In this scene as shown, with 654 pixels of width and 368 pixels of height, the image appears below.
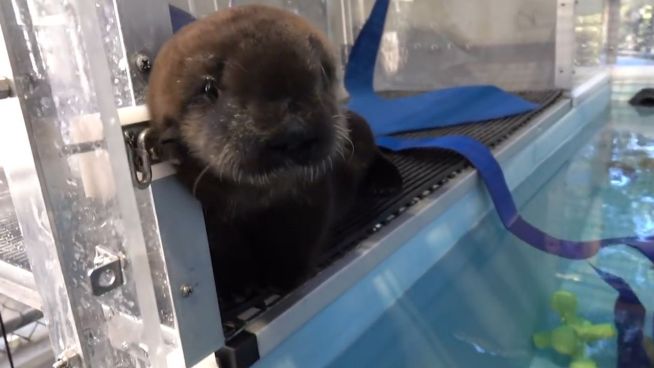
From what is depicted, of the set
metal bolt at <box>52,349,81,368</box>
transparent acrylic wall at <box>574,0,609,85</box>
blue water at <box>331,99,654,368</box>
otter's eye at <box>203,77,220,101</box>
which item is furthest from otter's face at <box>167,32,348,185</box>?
transparent acrylic wall at <box>574,0,609,85</box>

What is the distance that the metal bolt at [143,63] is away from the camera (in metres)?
0.46

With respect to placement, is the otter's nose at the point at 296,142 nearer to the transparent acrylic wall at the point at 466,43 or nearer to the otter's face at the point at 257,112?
the otter's face at the point at 257,112

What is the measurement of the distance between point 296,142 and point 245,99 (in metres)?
0.06

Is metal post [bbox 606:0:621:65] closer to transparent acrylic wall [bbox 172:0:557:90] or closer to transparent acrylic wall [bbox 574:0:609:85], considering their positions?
transparent acrylic wall [bbox 574:0:609:85]

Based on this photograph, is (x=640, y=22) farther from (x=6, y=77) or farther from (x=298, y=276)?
(x=6, y=77)

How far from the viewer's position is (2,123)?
46cm

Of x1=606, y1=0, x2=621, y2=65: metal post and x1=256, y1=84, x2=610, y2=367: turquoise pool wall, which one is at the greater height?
x1=606, y1=0, x2=621, y2=65: metal post

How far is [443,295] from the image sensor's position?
0.95 meters

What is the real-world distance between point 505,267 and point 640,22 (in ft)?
7.44

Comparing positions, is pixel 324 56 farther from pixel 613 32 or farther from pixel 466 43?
pixel 613 32

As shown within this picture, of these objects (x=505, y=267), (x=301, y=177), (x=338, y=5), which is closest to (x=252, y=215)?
(x=301, y=177)

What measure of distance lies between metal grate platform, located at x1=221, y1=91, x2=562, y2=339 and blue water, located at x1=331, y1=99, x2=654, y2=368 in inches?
5.2

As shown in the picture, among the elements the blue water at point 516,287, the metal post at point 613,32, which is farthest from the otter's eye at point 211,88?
the metal post at point 613,32

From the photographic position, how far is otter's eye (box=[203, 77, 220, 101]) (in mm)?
473
